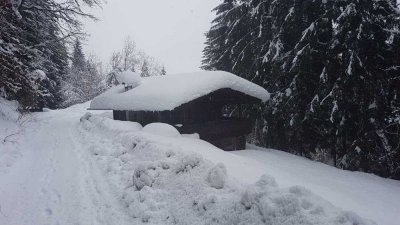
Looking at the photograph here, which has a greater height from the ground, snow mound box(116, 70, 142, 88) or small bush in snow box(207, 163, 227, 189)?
snow mound box(116, 70, 142, 88)

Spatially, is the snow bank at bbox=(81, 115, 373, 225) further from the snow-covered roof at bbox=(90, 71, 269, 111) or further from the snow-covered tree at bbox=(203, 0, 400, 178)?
the snow-covered tree at bbox=(203, 0, 400, 178)

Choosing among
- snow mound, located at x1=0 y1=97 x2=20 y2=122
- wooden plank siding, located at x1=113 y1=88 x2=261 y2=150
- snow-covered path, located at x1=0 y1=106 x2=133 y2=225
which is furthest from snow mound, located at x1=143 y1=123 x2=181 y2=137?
snow mound, located at x1=0 y1=97 x2=20 y2=122

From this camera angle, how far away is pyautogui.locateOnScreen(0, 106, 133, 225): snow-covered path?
18.6ft

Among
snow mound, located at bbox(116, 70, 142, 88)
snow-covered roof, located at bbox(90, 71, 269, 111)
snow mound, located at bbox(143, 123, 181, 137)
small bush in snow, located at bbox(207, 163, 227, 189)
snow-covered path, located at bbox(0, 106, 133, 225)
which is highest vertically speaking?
snow mound, located at bbox(116, 70, 142, 88)

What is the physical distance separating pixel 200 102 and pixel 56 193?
1058cm

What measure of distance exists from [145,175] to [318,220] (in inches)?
154

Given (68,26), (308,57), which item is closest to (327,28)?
(308,57)

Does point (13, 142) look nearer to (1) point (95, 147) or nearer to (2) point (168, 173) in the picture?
(1) point (95, 147)

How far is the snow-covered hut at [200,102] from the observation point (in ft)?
47.4

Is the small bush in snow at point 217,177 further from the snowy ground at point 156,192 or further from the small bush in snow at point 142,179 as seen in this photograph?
the small bush in snow at point 142,179

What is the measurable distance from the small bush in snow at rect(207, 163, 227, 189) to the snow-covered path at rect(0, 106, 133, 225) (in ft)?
5.89

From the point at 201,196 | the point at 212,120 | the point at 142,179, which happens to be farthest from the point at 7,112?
the point at 201,196

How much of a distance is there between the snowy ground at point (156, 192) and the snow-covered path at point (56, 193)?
2 cm

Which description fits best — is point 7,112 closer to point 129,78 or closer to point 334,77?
point 129,78
